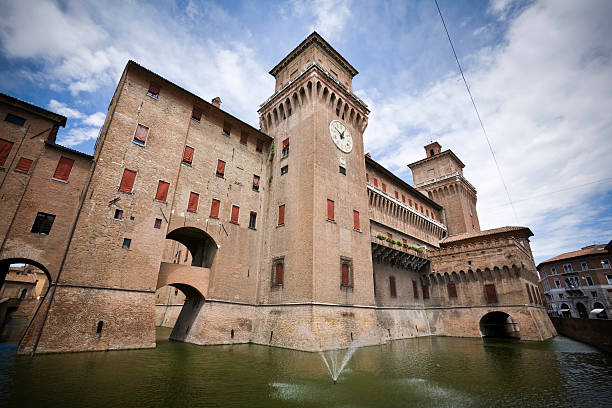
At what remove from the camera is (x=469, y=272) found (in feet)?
95.0

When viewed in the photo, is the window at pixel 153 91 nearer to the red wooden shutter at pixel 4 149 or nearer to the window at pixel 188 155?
the window at pixel 188 155

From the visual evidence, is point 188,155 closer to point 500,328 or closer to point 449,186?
point 500,328

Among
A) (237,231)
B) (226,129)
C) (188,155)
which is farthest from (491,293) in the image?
(188,155)

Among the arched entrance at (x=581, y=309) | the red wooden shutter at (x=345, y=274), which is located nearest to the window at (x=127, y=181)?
the red wooden shutter at (x=345, y=274)

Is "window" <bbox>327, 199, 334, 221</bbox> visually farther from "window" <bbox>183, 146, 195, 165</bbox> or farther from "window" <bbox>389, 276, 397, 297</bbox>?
"window" <bbox>389, 276, 397, 297</bbox>

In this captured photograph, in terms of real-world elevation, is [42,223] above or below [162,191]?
below

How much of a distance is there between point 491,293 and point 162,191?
2987 centimetres

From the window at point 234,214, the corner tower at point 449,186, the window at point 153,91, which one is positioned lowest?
the window at point 234,214

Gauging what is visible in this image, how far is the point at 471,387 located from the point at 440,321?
22.9 m

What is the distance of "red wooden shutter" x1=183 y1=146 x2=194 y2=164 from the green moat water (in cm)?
1191

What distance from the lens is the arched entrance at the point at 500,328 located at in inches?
1002

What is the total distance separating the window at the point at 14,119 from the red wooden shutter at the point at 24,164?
6.99 ft

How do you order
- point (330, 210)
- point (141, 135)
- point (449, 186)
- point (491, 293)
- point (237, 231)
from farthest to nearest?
point (449, 186)
point (491, 293)
point (237, 231)
point (330, 210)
point (141, 135)

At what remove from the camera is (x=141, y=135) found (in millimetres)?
17859
